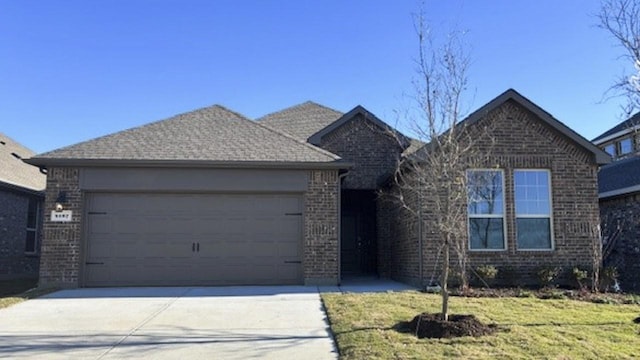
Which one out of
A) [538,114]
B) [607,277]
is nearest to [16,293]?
[538,114]

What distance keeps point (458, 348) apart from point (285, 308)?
3987 mm

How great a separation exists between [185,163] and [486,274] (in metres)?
7.55

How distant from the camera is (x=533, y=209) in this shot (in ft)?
44.2

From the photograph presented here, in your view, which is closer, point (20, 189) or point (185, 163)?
point (185, 163)

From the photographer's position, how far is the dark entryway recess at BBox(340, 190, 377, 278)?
1783cm

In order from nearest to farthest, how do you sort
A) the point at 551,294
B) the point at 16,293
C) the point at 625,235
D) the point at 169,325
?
the point at 169,325, the point at 551,294, the point at 16,293, the point at 625,235

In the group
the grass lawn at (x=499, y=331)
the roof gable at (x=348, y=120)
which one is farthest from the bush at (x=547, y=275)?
the roof gable at (x=348, y=120)

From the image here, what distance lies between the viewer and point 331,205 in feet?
44.7

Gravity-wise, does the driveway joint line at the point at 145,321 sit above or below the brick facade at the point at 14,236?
below

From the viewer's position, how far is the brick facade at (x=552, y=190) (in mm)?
13094

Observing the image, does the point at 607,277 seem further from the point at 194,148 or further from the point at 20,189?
the point at 20,189

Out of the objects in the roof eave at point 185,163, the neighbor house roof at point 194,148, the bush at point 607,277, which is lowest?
the bush at point 607,277

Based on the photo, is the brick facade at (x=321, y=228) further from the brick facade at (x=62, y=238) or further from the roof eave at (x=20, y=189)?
the roof eave at (x=20, y=189)

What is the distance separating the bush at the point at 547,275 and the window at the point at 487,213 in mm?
1006
